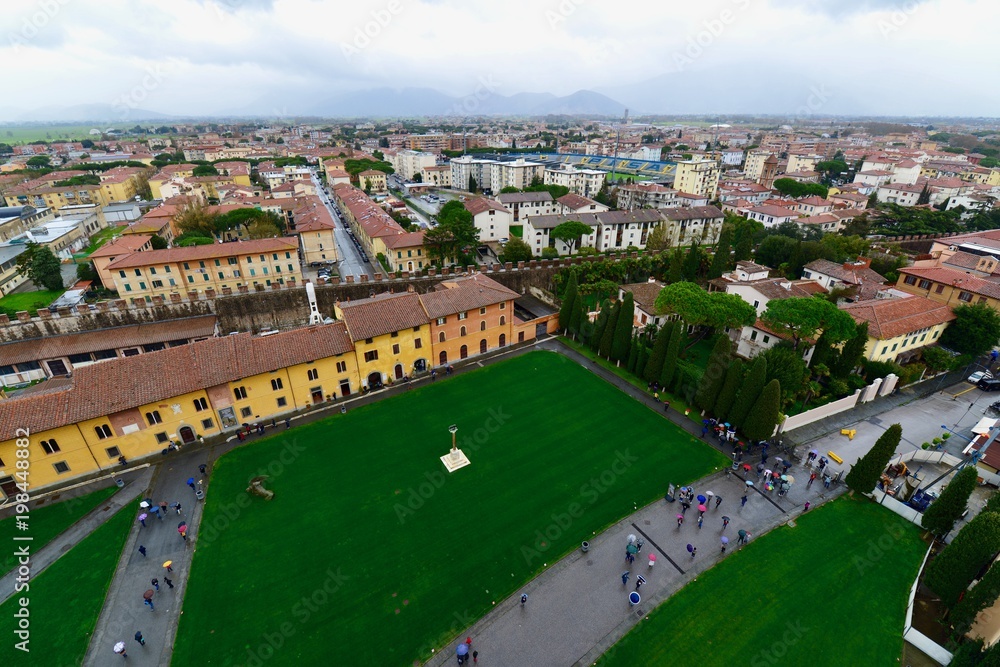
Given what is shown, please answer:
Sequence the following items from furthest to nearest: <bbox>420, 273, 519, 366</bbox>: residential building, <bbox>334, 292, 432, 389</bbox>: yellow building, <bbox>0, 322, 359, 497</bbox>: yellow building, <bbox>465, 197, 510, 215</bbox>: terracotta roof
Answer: <bbox>465, 197, 510, 215</bbox>: terracotta roof < <bbox>420, 273, 519, 366</bbox>: residential building < <bbox>334, 292, 432, 389</bbox>: yellow building < <bbox>0, 322, 359, 497</bbox>: yellow building

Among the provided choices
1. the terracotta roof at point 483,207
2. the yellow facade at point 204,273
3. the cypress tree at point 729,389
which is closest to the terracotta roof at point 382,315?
the yellow facade at point 204,273

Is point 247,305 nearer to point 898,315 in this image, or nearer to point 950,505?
point 950,505

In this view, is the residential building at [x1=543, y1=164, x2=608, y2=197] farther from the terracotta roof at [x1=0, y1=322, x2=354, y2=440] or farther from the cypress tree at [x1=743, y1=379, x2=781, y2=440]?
the terracotta roof at [x1=0, y1=322, x2=354, y2=440]

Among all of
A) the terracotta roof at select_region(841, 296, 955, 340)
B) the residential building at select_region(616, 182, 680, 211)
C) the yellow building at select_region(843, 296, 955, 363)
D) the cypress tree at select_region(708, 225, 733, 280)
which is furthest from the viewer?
the residential building at select_region(616, 182, 680, 211)

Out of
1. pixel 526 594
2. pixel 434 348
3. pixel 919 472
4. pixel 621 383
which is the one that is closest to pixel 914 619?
pixel 919 472

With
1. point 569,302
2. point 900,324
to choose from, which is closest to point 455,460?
point 569,302

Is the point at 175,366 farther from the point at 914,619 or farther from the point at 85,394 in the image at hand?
the point at 914,619

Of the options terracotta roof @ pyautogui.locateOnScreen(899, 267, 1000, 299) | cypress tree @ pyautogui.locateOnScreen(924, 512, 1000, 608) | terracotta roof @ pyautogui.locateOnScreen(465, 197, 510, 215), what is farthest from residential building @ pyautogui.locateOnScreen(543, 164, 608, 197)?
cypress tree @ pyautogui.locateOnScreen(924, 512, 1000, 608)
